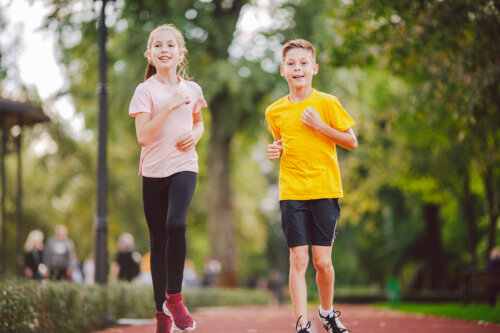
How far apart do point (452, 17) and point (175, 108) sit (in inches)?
237

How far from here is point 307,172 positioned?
510 cm

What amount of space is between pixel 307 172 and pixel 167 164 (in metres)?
1.03

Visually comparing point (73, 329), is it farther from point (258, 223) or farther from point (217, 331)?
point (258, 223)

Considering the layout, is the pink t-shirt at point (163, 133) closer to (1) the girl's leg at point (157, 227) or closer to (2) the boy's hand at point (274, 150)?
(1) the girl's leg at point (157, 227)

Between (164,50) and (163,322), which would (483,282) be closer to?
(163,322)

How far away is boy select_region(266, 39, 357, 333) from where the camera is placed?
5.07 m

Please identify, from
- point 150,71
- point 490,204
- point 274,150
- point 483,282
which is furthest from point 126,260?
point 490,204

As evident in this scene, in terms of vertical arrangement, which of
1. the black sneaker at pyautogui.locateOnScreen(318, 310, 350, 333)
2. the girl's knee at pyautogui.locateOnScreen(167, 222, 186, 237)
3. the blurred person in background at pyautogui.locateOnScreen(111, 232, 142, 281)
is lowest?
the blurred person in background at pyautogui.locateOnScreen(111, 232, 142, 281)

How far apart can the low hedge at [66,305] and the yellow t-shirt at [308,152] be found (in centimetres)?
257

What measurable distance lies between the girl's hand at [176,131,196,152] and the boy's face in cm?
88

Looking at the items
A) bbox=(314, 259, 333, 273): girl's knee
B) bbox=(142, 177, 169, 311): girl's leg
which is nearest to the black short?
bbox=(314, 259, 333, 273): girl's knee

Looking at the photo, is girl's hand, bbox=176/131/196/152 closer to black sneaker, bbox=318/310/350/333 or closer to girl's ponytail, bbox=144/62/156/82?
girl's ponytail, bbox=144/62/156/82

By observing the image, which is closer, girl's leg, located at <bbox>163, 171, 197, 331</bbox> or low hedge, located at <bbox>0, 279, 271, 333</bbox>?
girl's leg, located at <bbox>163, 171, 197, 331</bbox>

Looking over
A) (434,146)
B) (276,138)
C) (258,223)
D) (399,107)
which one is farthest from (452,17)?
(258,223)
